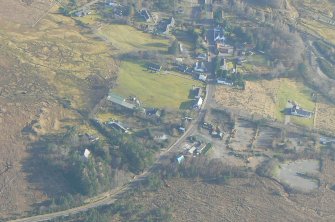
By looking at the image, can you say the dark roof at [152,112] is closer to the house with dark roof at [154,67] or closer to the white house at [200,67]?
the house with dark roof at [154,67]

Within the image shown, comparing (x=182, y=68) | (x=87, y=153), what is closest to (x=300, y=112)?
(x=182, y=68)

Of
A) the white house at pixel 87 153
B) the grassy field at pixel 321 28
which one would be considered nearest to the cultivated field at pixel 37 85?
the white house at pixel 87 153

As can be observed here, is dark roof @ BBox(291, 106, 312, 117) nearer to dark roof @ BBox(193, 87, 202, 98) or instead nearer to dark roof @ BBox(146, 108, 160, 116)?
dark roof @ BBox(193, 87, 202, 98)

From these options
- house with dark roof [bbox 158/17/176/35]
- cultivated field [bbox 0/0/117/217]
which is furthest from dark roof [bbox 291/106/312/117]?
cultivated field [bbox 0/0/117/217]

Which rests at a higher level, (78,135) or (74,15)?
(74,15)

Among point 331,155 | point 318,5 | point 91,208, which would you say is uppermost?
point 318,5

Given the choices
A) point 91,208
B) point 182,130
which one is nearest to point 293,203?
point 182,130

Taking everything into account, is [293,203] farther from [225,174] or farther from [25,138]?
[25,138]
